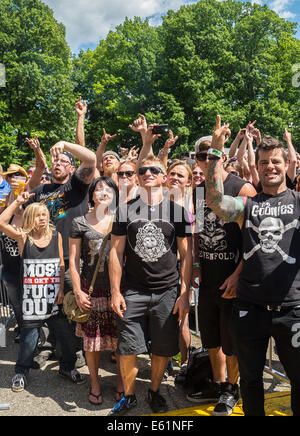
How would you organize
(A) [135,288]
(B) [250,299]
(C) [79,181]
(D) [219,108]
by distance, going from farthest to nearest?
(D) [219,108], (C) [79,181], (A) [135,288], (B) [250,299]

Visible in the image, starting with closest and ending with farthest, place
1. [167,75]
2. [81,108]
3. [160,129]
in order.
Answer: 1. [160,129]
2. [81,108]
3. [167,75]

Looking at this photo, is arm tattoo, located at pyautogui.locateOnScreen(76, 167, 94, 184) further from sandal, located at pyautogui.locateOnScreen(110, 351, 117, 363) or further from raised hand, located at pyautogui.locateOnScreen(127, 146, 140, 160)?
raised hand, located at pyautogui.locateOnScreen(127, 146, 140, 160)

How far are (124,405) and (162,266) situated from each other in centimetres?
122

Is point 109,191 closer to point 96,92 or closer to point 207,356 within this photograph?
point 207,356

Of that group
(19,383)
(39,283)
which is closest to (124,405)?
(19,383)

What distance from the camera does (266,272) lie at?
2.44m

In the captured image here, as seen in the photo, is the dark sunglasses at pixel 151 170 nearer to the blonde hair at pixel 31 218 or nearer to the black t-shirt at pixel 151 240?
the black t-shirt at pixel 151 240

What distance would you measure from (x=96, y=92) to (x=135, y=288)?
978 inches

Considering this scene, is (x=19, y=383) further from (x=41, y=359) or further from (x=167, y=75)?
(x=167, y=75)

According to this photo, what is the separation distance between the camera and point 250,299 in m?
2.49

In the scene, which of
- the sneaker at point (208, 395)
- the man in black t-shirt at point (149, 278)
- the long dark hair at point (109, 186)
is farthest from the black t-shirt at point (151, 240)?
the sneaker at point (208, 395)

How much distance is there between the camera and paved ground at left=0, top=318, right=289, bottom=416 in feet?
10.3

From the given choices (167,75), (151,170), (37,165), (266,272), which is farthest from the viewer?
(167,75)
